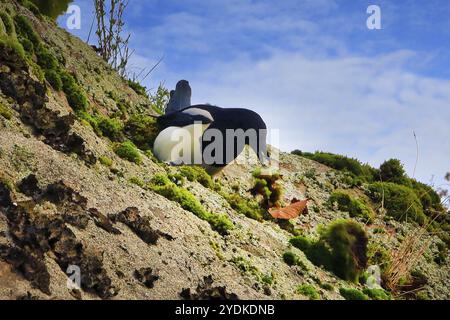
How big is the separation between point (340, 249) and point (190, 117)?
186 inches

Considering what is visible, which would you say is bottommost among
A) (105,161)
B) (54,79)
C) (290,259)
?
(290,259)

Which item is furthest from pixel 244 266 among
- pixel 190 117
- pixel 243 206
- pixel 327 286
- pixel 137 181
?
pixel 190 117

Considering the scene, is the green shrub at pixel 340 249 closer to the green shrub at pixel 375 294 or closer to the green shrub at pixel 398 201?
the green shrub at pixel 375 294

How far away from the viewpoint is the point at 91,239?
6.48 m

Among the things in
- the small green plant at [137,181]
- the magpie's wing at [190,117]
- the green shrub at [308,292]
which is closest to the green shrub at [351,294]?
the green shrub at [308,292]

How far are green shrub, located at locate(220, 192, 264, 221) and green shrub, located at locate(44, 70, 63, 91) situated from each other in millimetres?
4324

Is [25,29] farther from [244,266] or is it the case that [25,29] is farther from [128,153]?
[244,266]

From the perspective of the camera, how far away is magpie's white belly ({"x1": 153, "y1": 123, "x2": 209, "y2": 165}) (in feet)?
37.5

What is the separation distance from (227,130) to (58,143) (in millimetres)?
4346

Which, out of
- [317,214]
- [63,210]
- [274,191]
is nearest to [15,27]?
[63,210]

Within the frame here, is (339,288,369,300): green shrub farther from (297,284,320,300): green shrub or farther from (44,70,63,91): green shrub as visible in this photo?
(44,70,63,91): green shrub

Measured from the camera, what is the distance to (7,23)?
413 inches

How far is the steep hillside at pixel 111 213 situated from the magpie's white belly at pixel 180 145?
0.46m

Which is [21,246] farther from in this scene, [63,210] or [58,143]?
[58,143]
